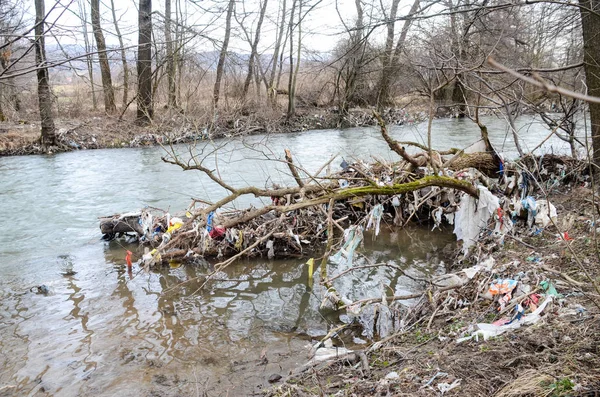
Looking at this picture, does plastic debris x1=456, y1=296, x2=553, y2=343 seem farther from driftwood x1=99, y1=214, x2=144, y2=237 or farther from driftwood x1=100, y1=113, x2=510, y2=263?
driftwood x1=99, y1=214, x2=144, y2=237

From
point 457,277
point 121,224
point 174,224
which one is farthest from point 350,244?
point 121,224

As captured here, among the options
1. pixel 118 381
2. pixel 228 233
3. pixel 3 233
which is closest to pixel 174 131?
pixel 3 233

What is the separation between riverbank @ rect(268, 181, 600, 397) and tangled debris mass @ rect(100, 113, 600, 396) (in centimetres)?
1

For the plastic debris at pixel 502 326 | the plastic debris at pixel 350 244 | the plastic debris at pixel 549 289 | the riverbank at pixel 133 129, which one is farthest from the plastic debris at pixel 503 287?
the riverbank at pixel 133 129

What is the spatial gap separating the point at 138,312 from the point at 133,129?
15063 mm

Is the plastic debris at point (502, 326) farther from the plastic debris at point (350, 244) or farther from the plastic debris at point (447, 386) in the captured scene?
the plastic debris at point (350, 244)

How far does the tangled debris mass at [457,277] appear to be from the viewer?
2836 millimetres

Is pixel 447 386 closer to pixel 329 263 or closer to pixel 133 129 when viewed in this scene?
pixel 329 263

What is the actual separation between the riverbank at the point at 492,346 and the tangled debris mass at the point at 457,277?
10 millimetres

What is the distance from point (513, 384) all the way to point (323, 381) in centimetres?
125

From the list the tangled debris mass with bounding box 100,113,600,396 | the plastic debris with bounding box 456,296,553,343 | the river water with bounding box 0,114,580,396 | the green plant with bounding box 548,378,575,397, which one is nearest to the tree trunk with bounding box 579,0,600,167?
the tangled debris mass with bounding box 100,113,600,396

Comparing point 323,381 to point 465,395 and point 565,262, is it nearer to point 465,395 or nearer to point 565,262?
point 465,395

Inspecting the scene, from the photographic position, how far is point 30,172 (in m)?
13.0

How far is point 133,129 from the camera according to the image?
18922 mm
